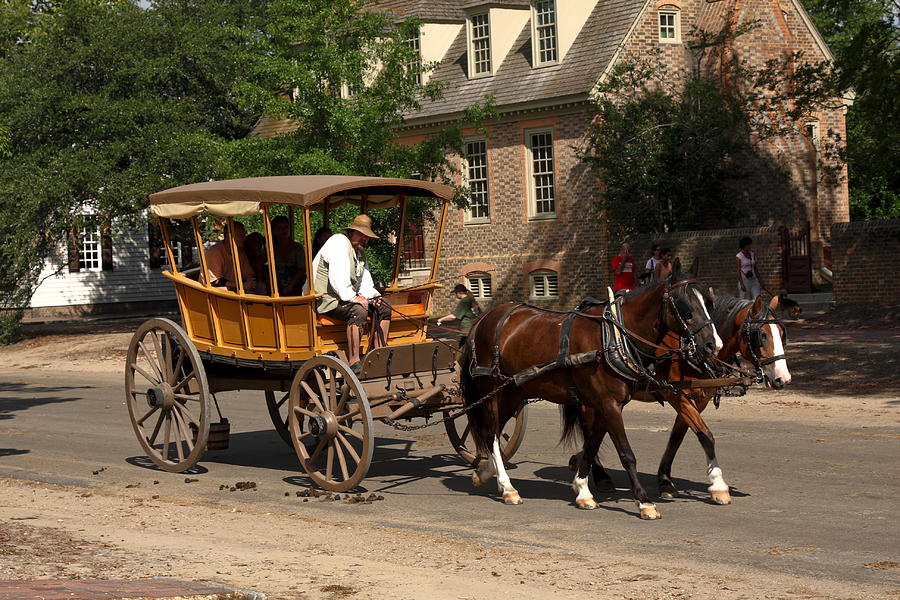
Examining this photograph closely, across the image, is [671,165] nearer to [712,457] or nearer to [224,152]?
[224,152]

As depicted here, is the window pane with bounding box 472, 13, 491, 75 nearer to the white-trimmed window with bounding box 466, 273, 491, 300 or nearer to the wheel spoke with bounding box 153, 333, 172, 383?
the white-trimmed window with bounding box 466, 273, 491, 300

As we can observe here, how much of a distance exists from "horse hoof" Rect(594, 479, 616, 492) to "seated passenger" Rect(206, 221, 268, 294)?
395cm

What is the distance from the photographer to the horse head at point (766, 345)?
9617mm

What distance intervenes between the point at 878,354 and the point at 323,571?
568 inches

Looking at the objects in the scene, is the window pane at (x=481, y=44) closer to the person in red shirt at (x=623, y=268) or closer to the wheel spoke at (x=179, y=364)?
the person in red shirt at (x=623, y=268)

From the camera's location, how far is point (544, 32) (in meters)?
35.7

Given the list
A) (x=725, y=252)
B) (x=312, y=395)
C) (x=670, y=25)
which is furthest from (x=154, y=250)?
(x=312, y=395)

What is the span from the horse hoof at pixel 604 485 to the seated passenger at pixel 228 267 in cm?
395

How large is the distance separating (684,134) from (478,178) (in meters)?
7.36

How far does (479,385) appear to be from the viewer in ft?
36.1

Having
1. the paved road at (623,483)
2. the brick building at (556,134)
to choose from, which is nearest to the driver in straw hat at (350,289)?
the paved road at (623,483)

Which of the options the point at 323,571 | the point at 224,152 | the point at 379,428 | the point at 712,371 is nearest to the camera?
the point at 323,571

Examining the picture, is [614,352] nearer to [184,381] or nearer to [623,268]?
[184,381]

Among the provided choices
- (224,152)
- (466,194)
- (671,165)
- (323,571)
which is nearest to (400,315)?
(323,571)
